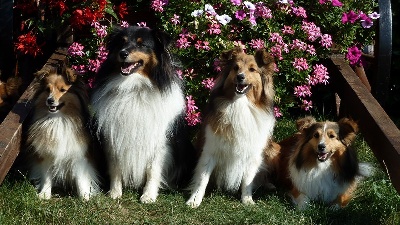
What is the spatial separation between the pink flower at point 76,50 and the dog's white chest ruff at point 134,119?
3.57 feet

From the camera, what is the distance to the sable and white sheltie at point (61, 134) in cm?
562

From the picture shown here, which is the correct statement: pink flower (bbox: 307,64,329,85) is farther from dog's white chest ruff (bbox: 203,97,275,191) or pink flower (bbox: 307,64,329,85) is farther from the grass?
the grass

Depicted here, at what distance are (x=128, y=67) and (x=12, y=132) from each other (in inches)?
41.9

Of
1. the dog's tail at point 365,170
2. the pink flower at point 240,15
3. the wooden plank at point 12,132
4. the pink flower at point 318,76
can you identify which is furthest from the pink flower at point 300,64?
the wooden plank at point 12,132

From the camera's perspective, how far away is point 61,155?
5680 millimetres

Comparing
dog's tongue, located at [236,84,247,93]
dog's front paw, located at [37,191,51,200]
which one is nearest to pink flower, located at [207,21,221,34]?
dog's tongue, located at [236,84,247,93]

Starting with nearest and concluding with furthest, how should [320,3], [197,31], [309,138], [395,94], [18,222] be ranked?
1. [18,222]
2. [309,138]
3. [197,31]
4. [320,3]
5. [395,94]

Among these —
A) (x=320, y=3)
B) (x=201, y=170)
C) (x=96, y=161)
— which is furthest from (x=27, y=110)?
(x=320, y=3)

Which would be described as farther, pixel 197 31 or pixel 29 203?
pixel 197 31

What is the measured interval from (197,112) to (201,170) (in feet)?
Answer: 3.40

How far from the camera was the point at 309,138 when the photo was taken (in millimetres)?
5637

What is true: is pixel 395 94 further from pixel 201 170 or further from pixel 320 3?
pixel 201 170

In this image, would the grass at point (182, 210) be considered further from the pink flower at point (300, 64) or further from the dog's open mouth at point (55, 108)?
the pink flower at point (300, 64)

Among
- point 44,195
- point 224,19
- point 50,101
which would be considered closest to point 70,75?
point 50,101
